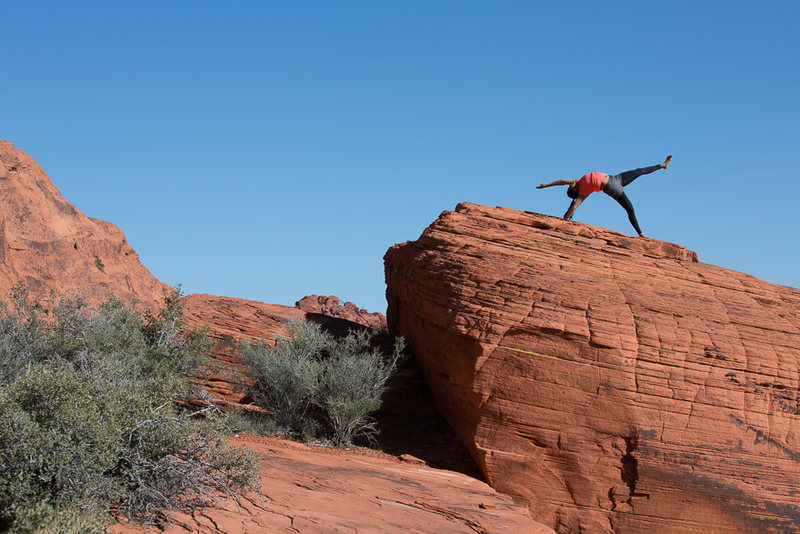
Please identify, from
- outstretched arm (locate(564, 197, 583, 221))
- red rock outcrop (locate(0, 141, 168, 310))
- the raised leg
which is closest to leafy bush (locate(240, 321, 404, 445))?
red rock outcrop (locate(0, 141, 168, 310))

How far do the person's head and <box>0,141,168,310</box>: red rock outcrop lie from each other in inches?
383

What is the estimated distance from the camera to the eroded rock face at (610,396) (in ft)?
36.5

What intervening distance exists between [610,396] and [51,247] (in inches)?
471

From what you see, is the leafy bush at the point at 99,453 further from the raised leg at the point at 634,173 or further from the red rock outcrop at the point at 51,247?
the raised leg at the point at 634,173

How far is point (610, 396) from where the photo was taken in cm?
1124

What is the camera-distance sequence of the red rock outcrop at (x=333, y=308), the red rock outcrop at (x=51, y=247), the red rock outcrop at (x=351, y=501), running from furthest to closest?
the red rock outcrop at (x=333, y=308) < the red rock outcrop at (x=51, y=247) < the red rock outcrop at (x=351, y=501)

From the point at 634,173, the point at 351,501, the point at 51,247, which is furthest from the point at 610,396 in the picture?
the point at 51,247

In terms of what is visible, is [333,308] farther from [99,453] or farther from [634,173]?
[99,453]

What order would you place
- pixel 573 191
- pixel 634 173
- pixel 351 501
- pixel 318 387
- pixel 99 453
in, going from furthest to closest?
pixel 634 173
pixel 573 191
pixel 318 387
pixel 351 501
pixel 99 453

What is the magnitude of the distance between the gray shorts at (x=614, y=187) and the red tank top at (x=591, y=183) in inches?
6.6

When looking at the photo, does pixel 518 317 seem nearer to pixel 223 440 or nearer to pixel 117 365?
pixel 223 440

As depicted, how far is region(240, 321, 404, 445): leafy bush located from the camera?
40.4ft

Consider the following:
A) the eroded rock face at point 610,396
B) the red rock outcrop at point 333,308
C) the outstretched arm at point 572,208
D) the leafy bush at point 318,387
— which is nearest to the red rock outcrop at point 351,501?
the leafy bush at point 318,387

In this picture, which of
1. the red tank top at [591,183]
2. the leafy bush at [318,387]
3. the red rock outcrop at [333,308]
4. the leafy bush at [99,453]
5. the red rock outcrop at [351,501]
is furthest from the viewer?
the red rock outcrop at [333,308]
